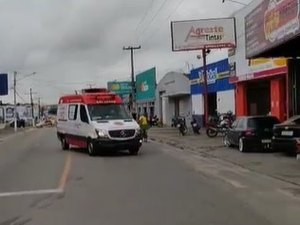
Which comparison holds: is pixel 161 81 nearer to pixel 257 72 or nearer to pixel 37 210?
pixel 257 72

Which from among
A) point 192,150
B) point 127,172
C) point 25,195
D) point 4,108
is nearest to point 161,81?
point 192,150

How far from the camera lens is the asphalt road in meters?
10.3

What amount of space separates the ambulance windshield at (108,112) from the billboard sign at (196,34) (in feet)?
62.9

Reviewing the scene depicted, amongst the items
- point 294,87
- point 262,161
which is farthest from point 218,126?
point 262,161

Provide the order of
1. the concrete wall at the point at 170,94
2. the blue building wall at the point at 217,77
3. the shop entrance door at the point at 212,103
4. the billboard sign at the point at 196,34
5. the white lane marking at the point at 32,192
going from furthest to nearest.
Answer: the concrete wall at the point at 170,94
the shop entrance door at the point at 212,103
the blue building wall at the point at 217,77
the billboard sign at the point at 196,34
the white lane marking at the point at 32,192

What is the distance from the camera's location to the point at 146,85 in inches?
3314

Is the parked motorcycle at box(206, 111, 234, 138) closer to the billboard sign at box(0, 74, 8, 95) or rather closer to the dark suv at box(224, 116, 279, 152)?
the dark suv at box(224, 116, 279, 152)

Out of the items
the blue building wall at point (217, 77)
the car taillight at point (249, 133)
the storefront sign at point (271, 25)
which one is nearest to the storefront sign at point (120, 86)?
the blue building wall at point (217, 77)

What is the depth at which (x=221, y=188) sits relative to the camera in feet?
46.6

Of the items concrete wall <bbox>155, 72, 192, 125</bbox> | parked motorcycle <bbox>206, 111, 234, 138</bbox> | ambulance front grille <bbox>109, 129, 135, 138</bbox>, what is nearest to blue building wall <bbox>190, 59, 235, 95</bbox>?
parked motorcycle <bbox>206, 111, 234, 138</bbox>

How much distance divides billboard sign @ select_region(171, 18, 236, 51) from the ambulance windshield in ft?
62.9

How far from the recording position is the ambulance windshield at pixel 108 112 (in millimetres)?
25964

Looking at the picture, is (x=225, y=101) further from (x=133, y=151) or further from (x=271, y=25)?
(x=271, y=25)

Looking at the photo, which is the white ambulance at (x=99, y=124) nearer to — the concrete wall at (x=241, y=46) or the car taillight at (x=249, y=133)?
the car taillight at (x=249, y=133)
